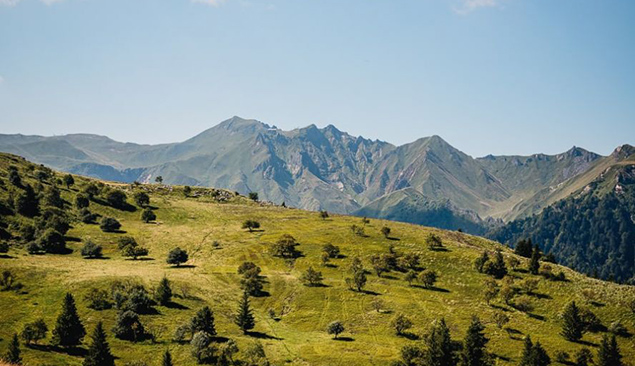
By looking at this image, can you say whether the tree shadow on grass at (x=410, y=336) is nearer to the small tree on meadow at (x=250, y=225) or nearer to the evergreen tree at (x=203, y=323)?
the evergreen tree at (x=203, y=323)

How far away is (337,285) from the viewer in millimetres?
120625

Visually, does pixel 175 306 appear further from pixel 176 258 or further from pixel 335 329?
pixel 335 329

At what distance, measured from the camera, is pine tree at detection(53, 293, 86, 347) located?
72.5 m

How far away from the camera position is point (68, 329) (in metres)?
73.3

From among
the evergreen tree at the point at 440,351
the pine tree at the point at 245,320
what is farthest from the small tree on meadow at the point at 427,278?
the pine tree at the point at 245,320

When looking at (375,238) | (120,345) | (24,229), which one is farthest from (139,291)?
(375,238)

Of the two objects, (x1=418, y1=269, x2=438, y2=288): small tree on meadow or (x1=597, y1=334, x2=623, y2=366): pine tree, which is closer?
(x1=597, y1=334, x2=623, y2=366): pine tree

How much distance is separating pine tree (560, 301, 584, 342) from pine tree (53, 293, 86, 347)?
4151 inches

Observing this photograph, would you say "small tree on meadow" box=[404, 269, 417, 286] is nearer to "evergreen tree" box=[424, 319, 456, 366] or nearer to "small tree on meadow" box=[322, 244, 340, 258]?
"small tree on meadow" box=[322, 244, 340, 258]

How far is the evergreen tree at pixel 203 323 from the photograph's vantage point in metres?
83.1

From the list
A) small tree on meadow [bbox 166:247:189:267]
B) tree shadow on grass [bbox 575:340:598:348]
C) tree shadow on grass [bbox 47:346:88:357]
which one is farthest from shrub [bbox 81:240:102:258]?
tree shadow on grass [bbox 575:340:598:348]

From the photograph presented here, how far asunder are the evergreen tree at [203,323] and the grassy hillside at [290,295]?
3.84 m

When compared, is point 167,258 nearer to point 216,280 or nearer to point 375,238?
point 216,280

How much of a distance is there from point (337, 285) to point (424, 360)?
151 ft
